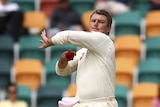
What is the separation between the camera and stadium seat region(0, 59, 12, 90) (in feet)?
38.8

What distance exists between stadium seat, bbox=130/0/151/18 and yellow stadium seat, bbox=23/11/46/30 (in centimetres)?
167

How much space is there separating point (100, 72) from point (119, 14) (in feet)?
20.2

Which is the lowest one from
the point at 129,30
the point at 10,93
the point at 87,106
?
the point at 87,106

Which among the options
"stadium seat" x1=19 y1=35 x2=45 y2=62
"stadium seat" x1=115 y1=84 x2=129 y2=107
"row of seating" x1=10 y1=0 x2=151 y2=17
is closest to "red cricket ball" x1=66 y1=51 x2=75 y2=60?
"stadium seat" x1=115 y1=84 x2=129 y2=107

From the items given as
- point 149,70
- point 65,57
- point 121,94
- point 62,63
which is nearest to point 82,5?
point 149,70

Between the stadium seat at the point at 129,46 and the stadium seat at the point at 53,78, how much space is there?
0.98 meters

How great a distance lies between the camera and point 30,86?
464 inches

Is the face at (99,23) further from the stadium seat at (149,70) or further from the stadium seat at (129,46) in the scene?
the stadium seat at (129,46)

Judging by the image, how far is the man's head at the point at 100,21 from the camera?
640 centimetres

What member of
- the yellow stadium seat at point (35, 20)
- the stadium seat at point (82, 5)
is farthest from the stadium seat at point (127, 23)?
the yellow stadium seat at point (35, 20)

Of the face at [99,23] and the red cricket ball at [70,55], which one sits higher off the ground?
the face at [99,23]

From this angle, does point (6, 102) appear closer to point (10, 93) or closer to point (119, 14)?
point (10, 93)

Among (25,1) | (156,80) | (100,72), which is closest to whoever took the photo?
(100,72)

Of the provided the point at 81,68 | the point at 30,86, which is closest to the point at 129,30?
the point at 30,86
